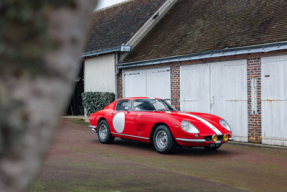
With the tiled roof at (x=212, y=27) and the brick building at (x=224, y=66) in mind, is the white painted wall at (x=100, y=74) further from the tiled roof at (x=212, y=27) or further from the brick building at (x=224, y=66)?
the tiled roof at (x=212, y=27)

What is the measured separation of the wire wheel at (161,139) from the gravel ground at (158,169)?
24 cm

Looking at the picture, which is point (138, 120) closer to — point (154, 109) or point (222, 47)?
point (154, 109)

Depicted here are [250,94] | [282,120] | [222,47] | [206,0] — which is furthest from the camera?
[206,0]

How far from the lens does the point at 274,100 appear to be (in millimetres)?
10828

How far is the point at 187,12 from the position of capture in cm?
1764

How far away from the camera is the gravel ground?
553 cm

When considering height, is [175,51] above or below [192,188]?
above

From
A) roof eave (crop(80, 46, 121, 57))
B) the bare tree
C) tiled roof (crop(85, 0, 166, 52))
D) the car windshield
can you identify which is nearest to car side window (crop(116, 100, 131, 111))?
the car windshield

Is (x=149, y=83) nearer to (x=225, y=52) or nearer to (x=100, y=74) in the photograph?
(x=100, y=74)

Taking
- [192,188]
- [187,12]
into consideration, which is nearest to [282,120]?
[192,188]

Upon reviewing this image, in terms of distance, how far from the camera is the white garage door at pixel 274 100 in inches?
417

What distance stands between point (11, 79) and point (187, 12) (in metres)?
17.4

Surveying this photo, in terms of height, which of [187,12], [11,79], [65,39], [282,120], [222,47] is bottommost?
[282,120]

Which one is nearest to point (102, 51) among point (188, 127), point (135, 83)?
point (135, 83)
